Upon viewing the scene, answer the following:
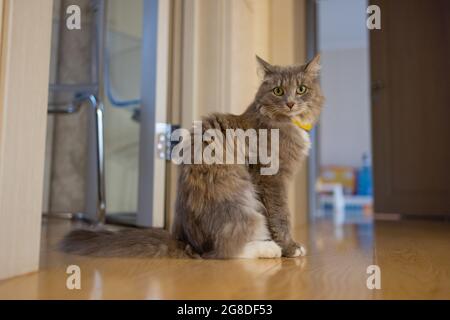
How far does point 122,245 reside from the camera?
3.77 feet

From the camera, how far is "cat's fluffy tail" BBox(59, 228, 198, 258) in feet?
3.71

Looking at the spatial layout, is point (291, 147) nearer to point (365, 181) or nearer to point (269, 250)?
point (269, 250)

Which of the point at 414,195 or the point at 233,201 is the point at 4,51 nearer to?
the point at 233,201

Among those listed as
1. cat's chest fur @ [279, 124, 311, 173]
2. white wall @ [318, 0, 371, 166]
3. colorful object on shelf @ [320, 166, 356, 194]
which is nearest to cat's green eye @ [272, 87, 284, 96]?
cat's chest fur @ [279, 124, 311, 173]

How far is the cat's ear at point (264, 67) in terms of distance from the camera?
138cm

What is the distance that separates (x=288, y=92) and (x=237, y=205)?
1.43ft

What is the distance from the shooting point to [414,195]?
139 inches

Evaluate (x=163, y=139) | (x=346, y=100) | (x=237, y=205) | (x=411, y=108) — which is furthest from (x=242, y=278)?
(x=346, y=100)

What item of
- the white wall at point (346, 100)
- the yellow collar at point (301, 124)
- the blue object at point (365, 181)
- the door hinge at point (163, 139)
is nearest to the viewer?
the yellow collar at point (301, 124)

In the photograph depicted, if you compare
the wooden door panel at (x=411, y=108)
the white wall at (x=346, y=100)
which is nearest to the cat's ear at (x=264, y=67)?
the wooden door panel at (x=411, y=108)

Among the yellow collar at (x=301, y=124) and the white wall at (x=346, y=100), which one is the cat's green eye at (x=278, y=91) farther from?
the white wall at (x=346, y=100)

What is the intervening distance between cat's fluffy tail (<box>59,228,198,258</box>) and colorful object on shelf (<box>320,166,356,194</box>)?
5.73 metres
